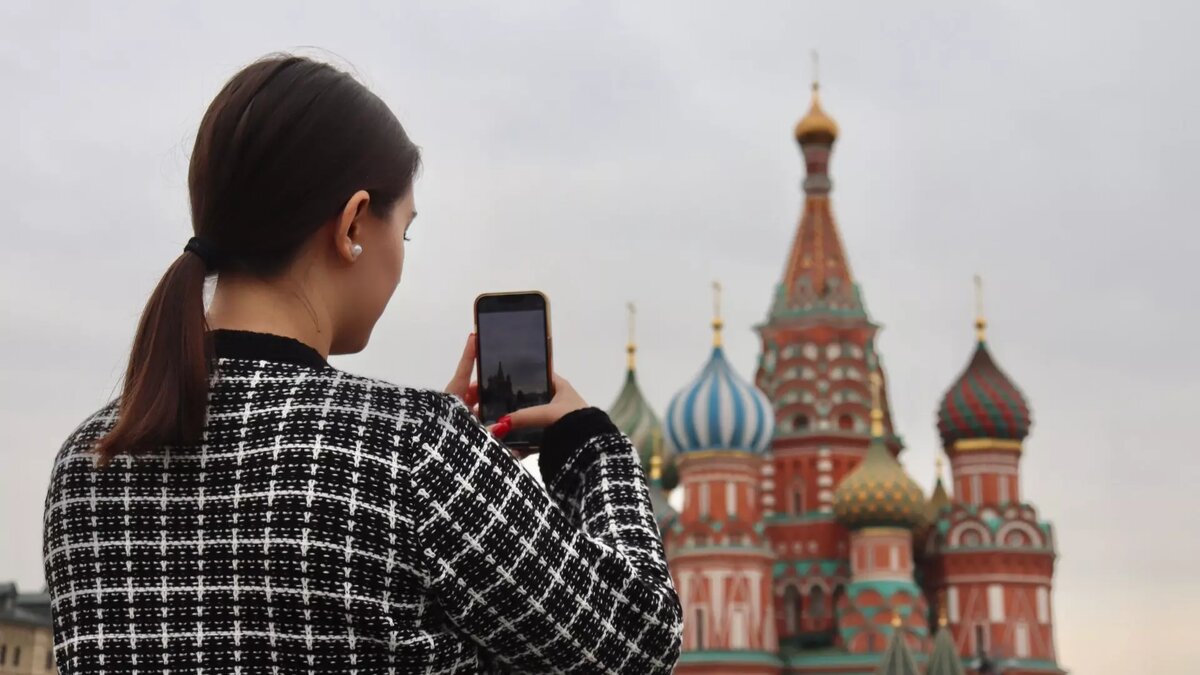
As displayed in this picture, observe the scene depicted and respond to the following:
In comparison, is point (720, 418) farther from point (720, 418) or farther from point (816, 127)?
point (816, 127)

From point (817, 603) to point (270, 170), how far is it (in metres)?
31.4

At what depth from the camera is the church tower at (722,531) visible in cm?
3020

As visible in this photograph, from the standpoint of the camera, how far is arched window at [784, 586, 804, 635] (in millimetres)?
32125

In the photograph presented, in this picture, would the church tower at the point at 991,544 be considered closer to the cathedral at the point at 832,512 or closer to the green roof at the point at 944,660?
the cathedral at the point at 832,512

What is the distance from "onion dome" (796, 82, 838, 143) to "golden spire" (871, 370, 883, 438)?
4763mm

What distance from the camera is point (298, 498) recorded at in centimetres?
136

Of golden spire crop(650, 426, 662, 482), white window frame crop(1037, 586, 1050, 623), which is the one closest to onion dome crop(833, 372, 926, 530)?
white window frame crop(1037, 586, 1050, 623)

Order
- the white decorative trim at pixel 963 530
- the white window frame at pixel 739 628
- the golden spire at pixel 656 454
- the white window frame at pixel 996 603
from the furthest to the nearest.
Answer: the golden spire at pixel 656 454 → the white decorative trim at pixel 963 530 → the white window frame at pixel 996 603 → the white window frame at pixel 739 628

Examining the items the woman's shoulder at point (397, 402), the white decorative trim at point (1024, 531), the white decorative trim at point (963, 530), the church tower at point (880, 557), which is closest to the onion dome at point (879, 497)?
the church tower at point (880, 557)

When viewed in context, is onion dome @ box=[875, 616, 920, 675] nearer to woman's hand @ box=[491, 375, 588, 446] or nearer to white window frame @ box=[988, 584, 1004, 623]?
white window frame @ box=[988, 584, 1004, 623]

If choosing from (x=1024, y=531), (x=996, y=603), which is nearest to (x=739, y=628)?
(x=996, y=603)

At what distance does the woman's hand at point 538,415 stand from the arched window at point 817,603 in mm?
30965

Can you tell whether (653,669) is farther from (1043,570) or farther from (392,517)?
(1043,570)

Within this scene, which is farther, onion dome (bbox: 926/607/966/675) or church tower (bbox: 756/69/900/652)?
church tower (bbox: 756/69/900/652)
